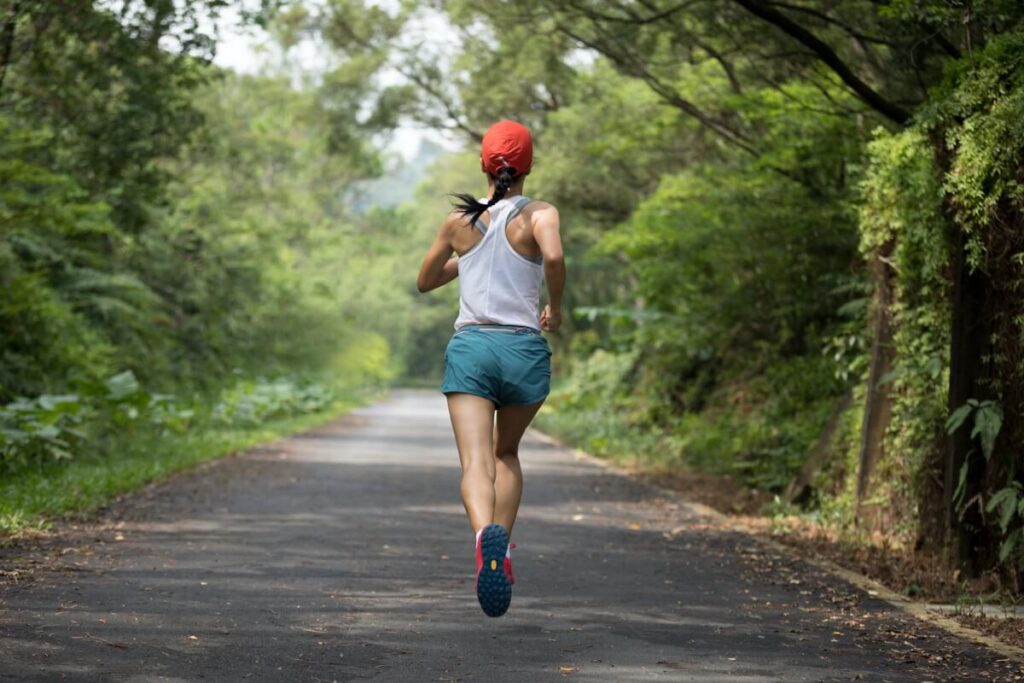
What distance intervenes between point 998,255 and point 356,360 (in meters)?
53.2

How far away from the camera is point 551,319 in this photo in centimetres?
613

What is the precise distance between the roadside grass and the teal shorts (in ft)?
14.5

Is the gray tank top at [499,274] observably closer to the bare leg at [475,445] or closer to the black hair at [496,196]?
the black hair at [496,196]

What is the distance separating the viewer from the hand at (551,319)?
19.9 ft

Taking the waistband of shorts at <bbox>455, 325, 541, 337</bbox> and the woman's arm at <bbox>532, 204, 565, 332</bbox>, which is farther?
the waistband of shorts at <bbox>455, 325, 541, 337</bbox>

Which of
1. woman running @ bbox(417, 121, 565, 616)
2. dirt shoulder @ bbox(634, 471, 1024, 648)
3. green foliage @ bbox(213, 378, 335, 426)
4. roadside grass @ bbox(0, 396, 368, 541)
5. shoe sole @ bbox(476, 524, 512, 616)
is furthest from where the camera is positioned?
green foliage @ bbox(213, 378, 335, 426)

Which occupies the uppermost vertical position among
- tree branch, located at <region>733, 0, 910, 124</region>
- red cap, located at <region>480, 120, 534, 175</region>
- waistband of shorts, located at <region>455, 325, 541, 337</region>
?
tree branch, located at <region>733, 0, 910, 124</region>

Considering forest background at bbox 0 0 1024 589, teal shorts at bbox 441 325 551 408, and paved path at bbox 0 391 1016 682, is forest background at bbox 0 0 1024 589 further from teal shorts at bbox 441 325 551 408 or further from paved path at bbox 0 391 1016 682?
teal shorts at bbox 441 325 551 408

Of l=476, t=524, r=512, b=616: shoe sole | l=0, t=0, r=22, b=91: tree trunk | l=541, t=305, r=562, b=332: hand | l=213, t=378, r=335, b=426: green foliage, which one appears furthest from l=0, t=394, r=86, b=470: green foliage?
l=213, t=378, r=335, b=426: green foliage

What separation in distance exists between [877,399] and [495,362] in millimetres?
5734

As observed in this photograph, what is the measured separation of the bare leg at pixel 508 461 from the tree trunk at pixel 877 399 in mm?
5192

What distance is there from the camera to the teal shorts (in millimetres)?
6016

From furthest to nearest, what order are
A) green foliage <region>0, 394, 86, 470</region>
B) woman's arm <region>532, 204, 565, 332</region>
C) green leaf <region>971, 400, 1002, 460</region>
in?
1. green foliage <region>0, 394, 86, 470</region>
2. green leaf <region>971, 400, 1002, 460</region>
3. woman's arm <region>532, 204, 565, 332</region>

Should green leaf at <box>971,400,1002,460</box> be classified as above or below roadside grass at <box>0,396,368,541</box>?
above
